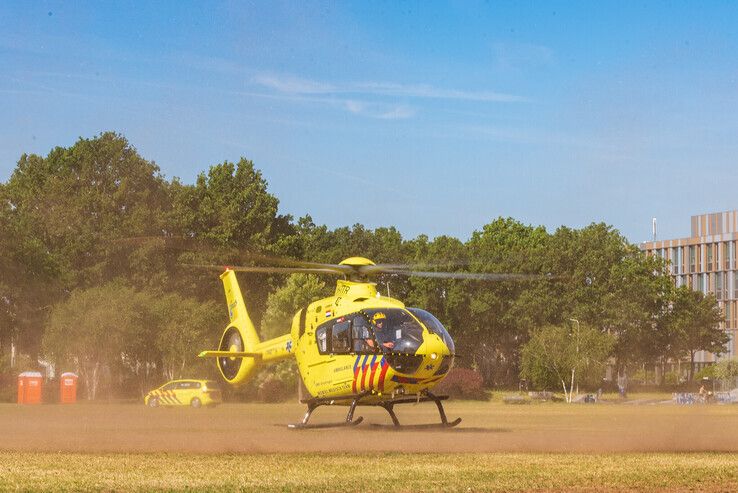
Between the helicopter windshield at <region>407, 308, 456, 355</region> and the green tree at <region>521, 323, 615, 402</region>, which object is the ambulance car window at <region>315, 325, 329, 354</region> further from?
the green tree at <region>521, 323, 615, 402</region>

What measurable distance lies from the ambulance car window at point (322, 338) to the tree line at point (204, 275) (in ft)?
112

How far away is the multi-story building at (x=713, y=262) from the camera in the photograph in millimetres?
185000

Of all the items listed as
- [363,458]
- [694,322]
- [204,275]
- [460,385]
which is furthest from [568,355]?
[363,458]

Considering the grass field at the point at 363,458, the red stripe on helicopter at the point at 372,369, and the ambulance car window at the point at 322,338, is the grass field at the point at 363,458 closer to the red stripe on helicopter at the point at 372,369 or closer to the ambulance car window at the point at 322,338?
the red stripe on helicopter at the point at 372,369

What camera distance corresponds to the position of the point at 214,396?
226ft

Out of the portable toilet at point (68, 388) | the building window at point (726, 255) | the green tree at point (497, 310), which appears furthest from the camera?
the building window at point (726, 255)

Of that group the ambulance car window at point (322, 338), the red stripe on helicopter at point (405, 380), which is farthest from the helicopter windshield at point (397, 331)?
the ambulance car window at point (322, 338)

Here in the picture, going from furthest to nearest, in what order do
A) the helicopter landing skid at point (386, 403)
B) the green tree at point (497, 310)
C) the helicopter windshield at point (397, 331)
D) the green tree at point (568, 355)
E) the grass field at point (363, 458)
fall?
the green tree at point (497, 310), the green tree at point (568, 355), the helicopter landing skid at point (386, 403), the helicopter windshield at point (397, 331), the grass field at point (363, 458)

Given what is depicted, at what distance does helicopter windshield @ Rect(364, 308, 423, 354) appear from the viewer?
3253 centimetres

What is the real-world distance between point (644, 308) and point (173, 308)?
5780 cm

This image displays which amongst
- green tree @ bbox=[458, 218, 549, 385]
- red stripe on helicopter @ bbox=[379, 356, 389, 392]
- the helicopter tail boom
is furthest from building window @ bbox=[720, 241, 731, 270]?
red stripe on helicopter @ bbox=[379, 356, 389, 392]

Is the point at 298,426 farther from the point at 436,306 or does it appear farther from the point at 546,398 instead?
the point at 436,306

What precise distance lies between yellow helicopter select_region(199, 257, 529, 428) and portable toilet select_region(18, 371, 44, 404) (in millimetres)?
40332

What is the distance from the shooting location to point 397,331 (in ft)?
107
